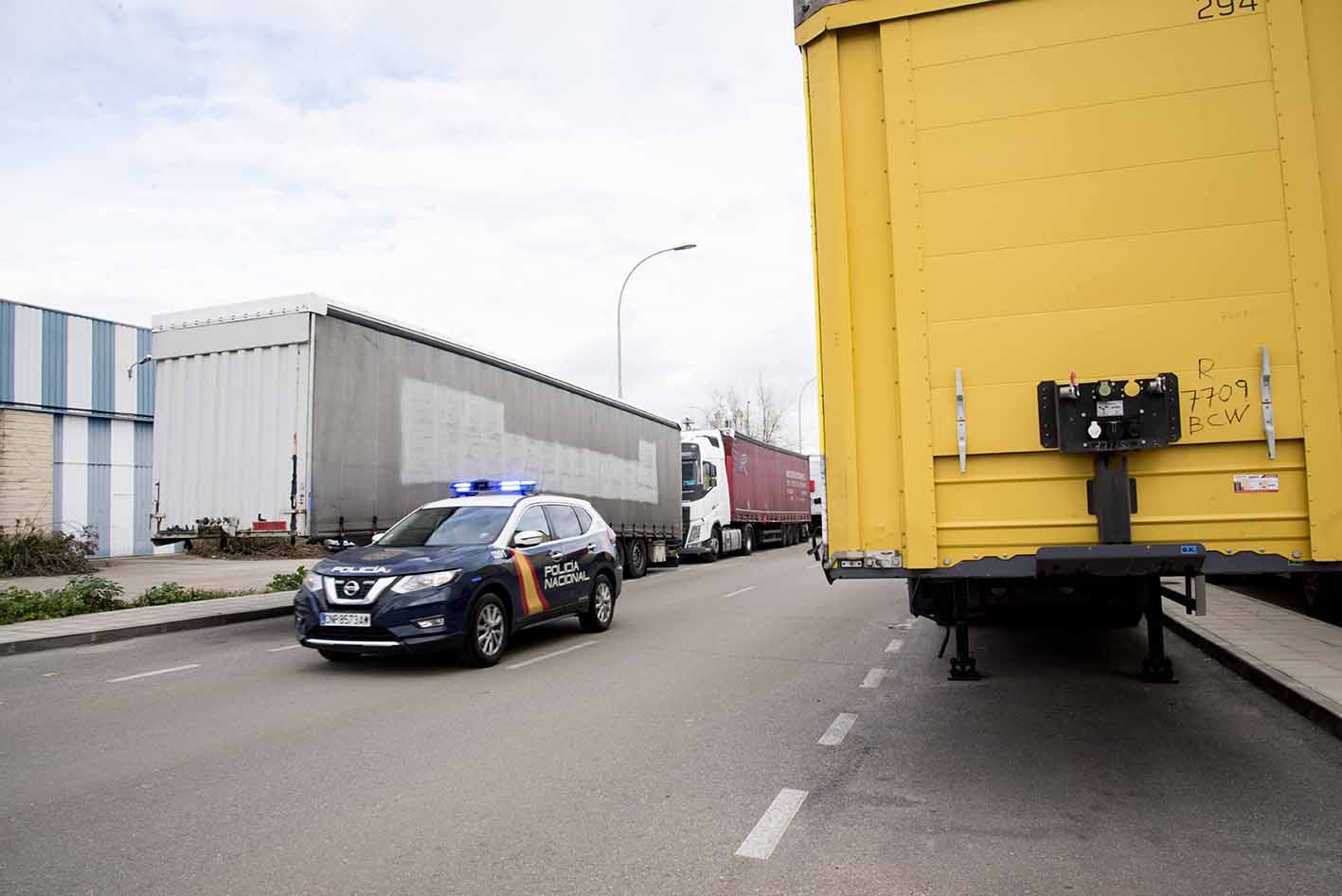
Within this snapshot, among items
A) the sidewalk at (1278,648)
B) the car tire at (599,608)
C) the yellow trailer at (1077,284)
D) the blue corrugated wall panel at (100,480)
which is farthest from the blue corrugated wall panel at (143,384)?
the yellow trailer at (1077,284)

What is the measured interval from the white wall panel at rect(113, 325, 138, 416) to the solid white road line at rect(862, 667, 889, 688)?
2414cm

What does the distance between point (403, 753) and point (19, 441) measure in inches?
889

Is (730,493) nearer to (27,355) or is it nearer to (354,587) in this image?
(27,355)

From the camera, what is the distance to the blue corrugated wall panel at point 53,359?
920 inches

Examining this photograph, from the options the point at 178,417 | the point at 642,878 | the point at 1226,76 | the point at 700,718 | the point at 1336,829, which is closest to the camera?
the point at 642,878

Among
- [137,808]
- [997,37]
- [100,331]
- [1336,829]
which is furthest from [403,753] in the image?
[100,331]

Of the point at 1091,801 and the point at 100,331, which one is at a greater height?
the point at 100,331

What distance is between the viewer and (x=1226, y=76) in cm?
448

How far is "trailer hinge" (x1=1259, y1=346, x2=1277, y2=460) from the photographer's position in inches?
169

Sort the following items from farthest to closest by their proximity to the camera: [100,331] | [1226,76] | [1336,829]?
1. [100,331]
2. [1226,76]
3. [1336,829]

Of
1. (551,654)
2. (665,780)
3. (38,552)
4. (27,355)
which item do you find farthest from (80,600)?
(27,355)

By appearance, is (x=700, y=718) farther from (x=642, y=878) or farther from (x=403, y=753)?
(x=642, y=878)

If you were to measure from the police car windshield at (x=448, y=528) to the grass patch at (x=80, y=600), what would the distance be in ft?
13.4

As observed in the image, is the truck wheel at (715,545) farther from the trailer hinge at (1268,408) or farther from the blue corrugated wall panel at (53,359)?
the trailer hinge at (1268,408)
